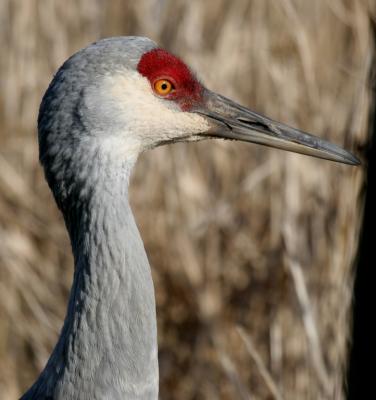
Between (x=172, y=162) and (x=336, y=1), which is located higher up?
(x=336, y=1)

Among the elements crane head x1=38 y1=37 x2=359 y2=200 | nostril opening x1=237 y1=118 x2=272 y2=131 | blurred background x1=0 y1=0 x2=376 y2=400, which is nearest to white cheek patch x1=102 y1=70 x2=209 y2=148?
crane head x1=38 y1=37 x2=359 y2=200

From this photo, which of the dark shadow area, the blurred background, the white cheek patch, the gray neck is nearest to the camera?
the dark shadow area

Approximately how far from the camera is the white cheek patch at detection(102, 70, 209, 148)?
7.13ft

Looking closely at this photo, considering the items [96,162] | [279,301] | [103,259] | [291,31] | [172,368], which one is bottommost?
[172,368]

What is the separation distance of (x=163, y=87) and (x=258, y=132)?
0.30m

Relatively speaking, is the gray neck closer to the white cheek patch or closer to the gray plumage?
the gray plumage

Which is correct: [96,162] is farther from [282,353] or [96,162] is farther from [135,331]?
[282,353]

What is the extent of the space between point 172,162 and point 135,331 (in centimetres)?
186

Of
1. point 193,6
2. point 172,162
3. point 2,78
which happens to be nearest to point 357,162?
point 172,162

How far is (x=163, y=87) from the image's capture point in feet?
7.45

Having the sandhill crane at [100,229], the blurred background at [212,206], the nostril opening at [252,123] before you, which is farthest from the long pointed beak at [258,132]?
the blurred background at [212,206]

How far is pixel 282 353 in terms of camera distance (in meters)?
3.50

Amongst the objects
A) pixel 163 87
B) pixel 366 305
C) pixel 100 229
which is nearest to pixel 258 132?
pixel 163 87

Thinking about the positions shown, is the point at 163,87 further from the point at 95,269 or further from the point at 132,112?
the point at 95,269
